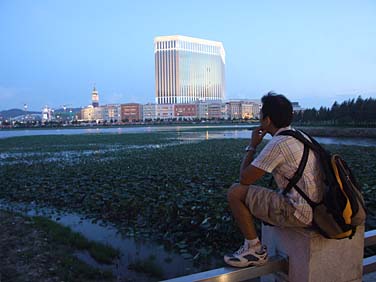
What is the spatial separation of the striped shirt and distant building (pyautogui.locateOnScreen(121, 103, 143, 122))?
584ft

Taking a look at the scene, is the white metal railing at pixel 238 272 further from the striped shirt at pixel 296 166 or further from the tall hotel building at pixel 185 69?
the tall hotel building at pixel 185 69

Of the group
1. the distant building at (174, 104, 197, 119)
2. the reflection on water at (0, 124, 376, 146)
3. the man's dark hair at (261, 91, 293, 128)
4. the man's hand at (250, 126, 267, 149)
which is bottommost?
the reflection on water at (0, 124, 376, 146)

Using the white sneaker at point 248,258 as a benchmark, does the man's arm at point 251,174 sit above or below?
above

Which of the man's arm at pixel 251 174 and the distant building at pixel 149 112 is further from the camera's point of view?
the distant building at pixel 149 112

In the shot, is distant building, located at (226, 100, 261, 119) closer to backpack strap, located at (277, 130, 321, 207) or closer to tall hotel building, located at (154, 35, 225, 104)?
tall hotel building, located at (154, 35, 225, 104)

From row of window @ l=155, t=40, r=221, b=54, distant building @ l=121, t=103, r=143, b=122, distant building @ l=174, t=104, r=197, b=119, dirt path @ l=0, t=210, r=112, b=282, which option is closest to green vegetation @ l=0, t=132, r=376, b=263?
dirt path @ l=0, t=210, r=112, b=282

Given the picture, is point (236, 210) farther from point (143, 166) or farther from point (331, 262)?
point (143, 166)

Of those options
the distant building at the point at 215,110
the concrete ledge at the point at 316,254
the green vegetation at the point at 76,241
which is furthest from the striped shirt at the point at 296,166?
the distant building at the point at 215,110

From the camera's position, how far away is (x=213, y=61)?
187125 millimetres

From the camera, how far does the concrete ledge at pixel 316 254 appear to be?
95.3 inches

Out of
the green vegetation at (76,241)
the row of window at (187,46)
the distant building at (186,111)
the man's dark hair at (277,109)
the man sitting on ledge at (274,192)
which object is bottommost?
the green vegetation at (76,241)

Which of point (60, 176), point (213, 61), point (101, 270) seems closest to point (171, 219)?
point (101, 270)

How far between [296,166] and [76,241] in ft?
13.8

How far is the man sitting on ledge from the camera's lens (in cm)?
243
